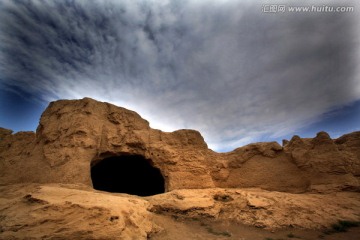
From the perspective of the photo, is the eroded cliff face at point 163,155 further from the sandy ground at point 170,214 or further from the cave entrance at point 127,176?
the cave entrance at point 127,176

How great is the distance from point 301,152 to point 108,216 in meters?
10.3

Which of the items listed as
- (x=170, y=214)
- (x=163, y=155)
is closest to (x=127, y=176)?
(x=163, y=155)

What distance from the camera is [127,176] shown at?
15641 millimetres

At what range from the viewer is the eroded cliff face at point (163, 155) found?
927 cm

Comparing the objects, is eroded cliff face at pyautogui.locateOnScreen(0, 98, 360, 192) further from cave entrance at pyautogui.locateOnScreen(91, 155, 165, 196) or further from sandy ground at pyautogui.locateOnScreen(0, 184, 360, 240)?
cave entrance at pyautogui.locateOnScreen(91, 155, 165, 196)

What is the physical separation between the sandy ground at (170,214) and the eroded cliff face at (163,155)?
132 cm

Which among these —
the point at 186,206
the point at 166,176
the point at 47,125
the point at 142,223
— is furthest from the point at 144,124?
the point at 142,223

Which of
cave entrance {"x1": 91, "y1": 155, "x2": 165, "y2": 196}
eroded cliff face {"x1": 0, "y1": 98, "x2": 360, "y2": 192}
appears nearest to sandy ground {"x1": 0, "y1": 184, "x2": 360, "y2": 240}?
eroded cliff face {"x1": 0, "y1": 98, "x2": 360, "y2": 192}

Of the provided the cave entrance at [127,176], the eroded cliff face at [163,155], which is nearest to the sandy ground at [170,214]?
the eroded cliff face at [163,155]

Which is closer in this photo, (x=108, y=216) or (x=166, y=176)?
(x=108, y=216)

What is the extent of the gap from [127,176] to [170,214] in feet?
28.6

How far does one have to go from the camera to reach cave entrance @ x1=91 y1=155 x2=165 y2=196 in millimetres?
13363

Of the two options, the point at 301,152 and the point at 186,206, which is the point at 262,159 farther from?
the point at 186,206

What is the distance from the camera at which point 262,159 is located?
11758 millimetres
